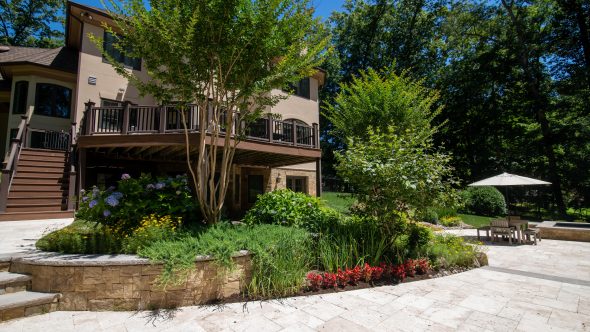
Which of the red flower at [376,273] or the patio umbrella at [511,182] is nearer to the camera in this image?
the red flower at [376,273]

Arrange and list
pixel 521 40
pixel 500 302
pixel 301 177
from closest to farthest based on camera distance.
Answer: pixel 500 302
pixel 301 177
pixel 521 40

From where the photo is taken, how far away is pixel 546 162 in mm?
19047

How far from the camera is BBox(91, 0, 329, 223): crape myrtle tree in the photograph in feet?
14.9

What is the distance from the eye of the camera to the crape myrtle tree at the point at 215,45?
4.54 meters

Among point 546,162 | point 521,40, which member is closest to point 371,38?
point 521,40

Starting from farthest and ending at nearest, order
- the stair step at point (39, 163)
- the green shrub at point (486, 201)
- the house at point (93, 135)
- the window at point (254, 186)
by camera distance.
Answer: the green shrub at point (486, 201)
the window at point (254, 186)
the stair step at point (39, 163)
the house at point (93, 135)

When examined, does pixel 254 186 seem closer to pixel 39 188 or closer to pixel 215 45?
pixel 39 188

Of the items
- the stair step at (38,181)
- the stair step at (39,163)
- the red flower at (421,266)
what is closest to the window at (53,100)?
the stair step at (39,163)

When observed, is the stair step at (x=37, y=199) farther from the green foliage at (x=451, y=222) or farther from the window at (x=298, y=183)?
the green foliage at (x=451, y=222)

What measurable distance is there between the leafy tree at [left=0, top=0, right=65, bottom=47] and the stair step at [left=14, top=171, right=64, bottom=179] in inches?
688

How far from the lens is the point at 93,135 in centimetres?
891

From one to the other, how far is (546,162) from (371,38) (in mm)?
16489

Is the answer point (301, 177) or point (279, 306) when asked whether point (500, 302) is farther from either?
point (301, 177)

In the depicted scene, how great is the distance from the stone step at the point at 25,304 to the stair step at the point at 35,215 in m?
6.41
